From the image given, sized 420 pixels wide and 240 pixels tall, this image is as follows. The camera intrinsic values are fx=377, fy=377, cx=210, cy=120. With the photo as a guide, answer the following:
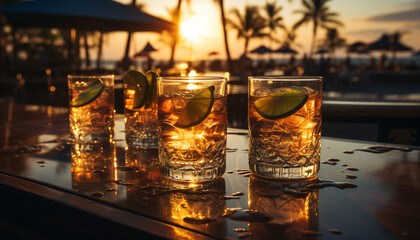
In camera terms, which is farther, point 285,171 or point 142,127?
point 142,127

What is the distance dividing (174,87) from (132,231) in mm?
369

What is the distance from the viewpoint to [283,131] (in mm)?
852

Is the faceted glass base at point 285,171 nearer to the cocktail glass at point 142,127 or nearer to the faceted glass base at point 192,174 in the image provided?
the faceted glass base at point 192,174

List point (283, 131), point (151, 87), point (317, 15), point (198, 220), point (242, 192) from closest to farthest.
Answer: point (198, 220)
point (242, 192)
point (283, 131)
point (151, 87)
point (317, 15)

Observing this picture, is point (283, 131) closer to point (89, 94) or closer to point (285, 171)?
point (285, 171)

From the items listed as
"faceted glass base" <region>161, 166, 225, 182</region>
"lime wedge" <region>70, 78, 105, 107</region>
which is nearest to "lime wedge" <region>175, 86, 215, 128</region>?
"faceted glass base" <region>161, 166, 225, 182</region>

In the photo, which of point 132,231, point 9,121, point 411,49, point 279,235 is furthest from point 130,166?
point 411,49

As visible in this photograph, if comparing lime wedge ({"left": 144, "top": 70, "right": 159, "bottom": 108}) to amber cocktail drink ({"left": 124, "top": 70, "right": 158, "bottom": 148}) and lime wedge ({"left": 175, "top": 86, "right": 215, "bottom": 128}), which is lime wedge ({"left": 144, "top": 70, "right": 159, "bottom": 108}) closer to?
amber cocktail drink ({"left": 124, "top": 70, "right": 158, "bottom": 148})

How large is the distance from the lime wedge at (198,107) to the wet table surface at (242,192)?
14 centimetres

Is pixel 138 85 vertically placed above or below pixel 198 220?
above

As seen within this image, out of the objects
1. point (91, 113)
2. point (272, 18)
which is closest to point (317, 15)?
point (272, 18)

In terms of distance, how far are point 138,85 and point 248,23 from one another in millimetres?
34382

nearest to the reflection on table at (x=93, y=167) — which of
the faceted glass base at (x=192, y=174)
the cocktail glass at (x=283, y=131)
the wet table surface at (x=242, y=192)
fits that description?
the wet table surface at (x=242, y=192)

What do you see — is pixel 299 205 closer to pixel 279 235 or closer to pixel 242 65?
pixel 279 235
